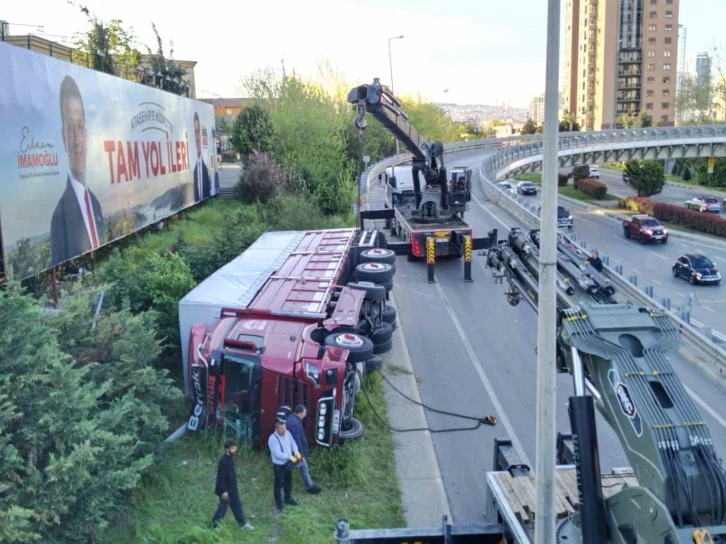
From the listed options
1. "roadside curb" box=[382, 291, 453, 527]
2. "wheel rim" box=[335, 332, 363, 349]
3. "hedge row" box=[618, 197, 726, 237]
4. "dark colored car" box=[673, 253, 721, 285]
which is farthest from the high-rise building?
"wheel rim" box=[335, 332, 363, 349]

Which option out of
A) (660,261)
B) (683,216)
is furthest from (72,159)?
(683,216)

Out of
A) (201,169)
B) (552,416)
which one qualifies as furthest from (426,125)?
(552,416)

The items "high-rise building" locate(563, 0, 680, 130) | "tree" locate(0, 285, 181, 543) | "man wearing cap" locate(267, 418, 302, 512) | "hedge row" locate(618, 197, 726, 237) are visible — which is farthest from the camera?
"high-rise building" locate(563, 0, 680, 130)

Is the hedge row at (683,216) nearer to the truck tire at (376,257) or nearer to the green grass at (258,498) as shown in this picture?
the truck tire at (376,257)

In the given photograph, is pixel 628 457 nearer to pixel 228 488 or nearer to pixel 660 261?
pixel 228 488

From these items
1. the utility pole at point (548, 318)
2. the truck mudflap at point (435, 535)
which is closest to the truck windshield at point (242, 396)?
the truck mudflap at point (435, 535)

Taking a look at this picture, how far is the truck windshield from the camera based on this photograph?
9.74 meters

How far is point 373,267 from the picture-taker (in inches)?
597

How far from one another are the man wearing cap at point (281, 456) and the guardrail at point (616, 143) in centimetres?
973

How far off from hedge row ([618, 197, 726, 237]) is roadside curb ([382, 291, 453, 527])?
1370 inches

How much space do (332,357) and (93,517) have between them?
373cm

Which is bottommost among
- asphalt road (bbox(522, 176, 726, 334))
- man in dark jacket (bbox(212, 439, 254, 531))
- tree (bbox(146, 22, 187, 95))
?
asphalt road (bbox(522, 176, 726, 334))

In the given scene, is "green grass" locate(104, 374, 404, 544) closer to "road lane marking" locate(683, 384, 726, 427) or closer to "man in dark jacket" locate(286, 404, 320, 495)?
"man in dark jacket" locate(286, 404, 320, 495)

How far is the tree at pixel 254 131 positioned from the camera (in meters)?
38.7
